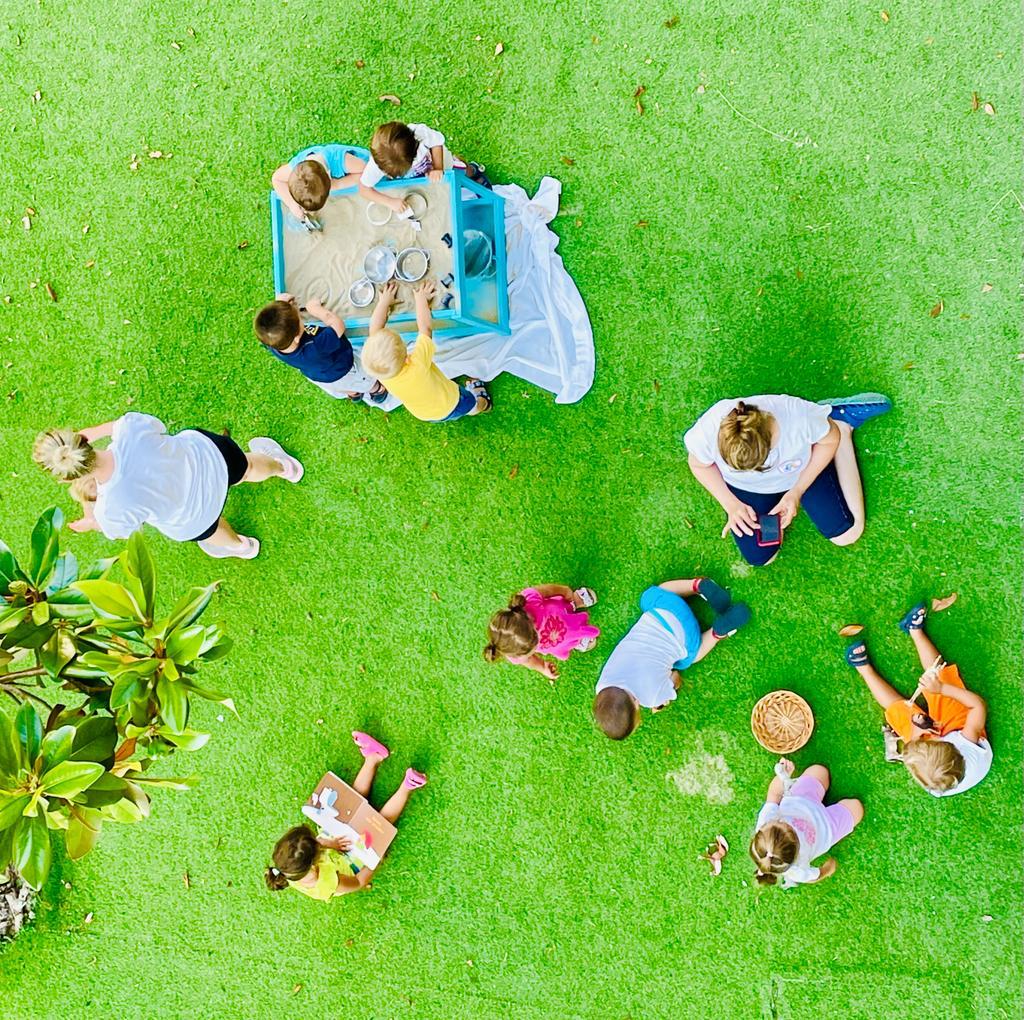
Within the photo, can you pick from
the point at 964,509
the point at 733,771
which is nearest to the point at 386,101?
the point at 964,509

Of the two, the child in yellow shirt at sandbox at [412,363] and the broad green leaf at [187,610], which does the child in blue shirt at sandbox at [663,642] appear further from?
the broad green leaf at [187,610]

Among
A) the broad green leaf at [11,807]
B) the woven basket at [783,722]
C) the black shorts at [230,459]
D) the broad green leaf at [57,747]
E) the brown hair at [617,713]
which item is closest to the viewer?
the broad green leaf at [11,807]

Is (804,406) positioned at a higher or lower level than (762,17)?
lower

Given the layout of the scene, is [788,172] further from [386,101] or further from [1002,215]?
[386,101]

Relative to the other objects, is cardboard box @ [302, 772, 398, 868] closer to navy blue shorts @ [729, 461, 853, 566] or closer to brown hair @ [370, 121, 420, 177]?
navy blue shorts @ [729, 461, 853, 566]

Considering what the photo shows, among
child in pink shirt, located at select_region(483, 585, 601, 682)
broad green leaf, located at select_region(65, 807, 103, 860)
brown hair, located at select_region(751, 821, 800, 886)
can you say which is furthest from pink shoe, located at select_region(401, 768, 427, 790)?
broad green leaf, located at select_region(65, 807, 103, 860)

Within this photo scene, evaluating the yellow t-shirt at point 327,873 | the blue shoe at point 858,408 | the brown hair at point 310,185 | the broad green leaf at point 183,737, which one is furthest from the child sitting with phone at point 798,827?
the brown hair at point 310,185
